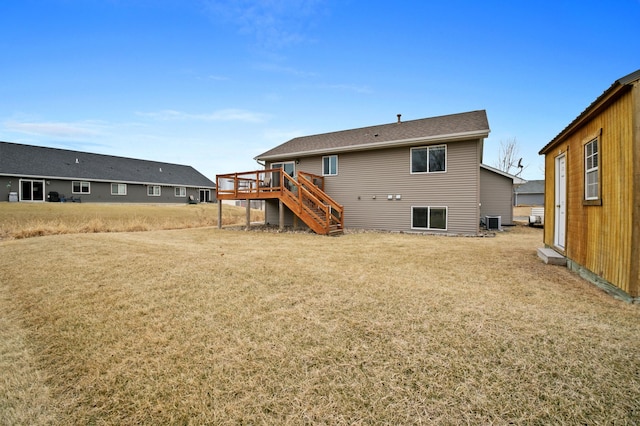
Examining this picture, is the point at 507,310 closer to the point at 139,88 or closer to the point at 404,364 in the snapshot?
the point at 404,364

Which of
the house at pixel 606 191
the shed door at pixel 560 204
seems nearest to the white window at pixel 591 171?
the house at pixel 606 191

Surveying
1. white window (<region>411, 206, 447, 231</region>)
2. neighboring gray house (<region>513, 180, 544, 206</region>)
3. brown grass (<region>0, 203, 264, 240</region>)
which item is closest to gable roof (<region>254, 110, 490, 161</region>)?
white window (<region>411, 206, 447, 231</region>)

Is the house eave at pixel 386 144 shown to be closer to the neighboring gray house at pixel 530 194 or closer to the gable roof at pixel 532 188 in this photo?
the gable roof at pixel 532 188

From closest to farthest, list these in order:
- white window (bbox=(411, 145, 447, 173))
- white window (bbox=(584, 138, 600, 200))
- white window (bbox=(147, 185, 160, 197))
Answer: white window (bbox=(584, 138, 600, 200))
white window (bbox=(411, 145, 447, 173))
white window (bbox=(147, 185, 160, 197))

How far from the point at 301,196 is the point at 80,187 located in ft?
79.8

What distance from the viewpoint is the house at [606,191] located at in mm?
3693

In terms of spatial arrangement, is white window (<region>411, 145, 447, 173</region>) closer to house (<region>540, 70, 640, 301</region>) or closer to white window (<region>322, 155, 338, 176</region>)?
white window (<region>322, 155, 338, 176</region>)

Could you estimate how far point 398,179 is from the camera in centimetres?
1231

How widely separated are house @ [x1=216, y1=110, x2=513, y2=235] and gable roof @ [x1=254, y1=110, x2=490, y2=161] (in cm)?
4

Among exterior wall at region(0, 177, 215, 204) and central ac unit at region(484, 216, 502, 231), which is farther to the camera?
exterior wall at region(0, 177, 215, 204)

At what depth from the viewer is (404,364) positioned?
2.38 metres

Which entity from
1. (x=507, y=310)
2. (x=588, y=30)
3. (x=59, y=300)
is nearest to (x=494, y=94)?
(x=588, y=30)

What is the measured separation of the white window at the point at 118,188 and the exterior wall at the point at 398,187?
865 inches

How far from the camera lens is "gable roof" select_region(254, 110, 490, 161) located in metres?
10.9
